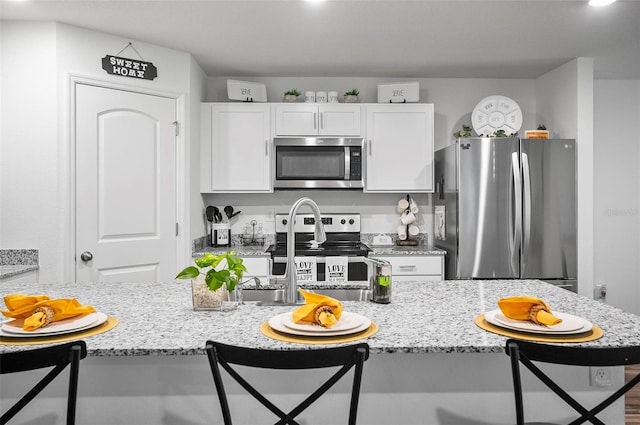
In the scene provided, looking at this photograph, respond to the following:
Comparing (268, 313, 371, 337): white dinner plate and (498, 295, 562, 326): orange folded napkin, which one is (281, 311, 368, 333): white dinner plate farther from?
(498, 295, 562, 326): orange folded napkin

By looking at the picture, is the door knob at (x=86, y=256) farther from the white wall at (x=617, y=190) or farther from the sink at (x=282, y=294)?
the white wall at (x=617, y=190)

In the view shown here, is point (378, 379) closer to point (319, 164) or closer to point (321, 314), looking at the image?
point (321, 314)

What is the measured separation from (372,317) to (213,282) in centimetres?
54

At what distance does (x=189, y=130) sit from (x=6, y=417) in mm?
2782

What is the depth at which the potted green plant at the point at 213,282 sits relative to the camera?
153 cm

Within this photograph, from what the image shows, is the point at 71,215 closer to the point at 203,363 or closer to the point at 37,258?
the point at 37,258

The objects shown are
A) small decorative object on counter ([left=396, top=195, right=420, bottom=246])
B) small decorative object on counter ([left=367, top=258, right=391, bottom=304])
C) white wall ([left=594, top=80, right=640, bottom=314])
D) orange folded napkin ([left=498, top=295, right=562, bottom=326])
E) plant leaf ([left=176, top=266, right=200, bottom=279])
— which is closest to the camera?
orange folded napkin ([left=498, top=295, right=562, bottom=326])

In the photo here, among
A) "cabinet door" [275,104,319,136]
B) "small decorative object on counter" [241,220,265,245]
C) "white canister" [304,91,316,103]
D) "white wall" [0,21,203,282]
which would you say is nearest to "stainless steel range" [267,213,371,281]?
"small decorative object on counter" [241,220,265,245]

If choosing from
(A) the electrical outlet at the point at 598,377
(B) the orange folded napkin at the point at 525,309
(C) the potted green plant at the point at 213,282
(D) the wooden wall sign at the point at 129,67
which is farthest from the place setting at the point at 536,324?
(D) the wooden wall sign at the point at 129,67

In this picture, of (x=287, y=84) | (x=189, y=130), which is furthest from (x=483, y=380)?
(x=287, y=84)

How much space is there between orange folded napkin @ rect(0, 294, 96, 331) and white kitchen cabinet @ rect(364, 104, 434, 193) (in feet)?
9.59

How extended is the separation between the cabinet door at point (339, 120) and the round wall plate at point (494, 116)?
1.02 m

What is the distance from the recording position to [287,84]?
423 centimetres

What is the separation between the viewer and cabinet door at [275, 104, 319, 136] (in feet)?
12.8
